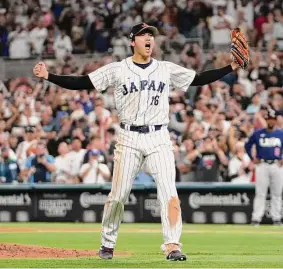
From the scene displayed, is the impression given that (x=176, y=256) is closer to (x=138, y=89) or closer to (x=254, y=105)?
(x=138, y=89)

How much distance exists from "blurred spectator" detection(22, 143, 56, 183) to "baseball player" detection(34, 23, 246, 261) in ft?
36.3

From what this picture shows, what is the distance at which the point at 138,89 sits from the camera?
10.2m

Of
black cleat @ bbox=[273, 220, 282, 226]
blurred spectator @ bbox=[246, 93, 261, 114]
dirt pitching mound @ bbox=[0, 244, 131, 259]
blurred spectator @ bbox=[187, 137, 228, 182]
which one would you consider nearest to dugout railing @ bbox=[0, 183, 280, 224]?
blurred spectator @ bbox=[187, 137, 228, 182]

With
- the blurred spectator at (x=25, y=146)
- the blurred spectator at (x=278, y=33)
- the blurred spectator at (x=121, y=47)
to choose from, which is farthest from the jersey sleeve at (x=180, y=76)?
the blurred spectator at (x=121, y=47)

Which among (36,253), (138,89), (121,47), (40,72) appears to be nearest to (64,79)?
(40,72)

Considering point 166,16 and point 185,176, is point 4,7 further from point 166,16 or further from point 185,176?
point 185,176

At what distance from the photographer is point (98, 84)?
33.7 feet

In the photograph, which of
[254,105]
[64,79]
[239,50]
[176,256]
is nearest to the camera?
[176,256]

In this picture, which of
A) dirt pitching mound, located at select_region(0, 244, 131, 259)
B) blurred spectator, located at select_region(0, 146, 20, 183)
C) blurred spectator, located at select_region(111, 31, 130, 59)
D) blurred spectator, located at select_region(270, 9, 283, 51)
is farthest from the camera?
blurred spectator, located at select_region(111, 31, 130, 59)

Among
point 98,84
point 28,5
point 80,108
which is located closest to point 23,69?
point 28,5

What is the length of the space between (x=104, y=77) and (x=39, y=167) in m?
11.5

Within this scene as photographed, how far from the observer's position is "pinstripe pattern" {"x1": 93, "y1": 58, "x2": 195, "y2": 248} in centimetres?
1008

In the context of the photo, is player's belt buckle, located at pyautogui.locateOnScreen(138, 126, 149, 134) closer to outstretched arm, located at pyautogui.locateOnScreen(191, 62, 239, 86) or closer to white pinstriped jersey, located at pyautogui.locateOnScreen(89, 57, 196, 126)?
white pinstriped jersey, located at pyautogui.locateOnScreen(89, 57, 196, 126)

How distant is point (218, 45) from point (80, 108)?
3679 millimetres
